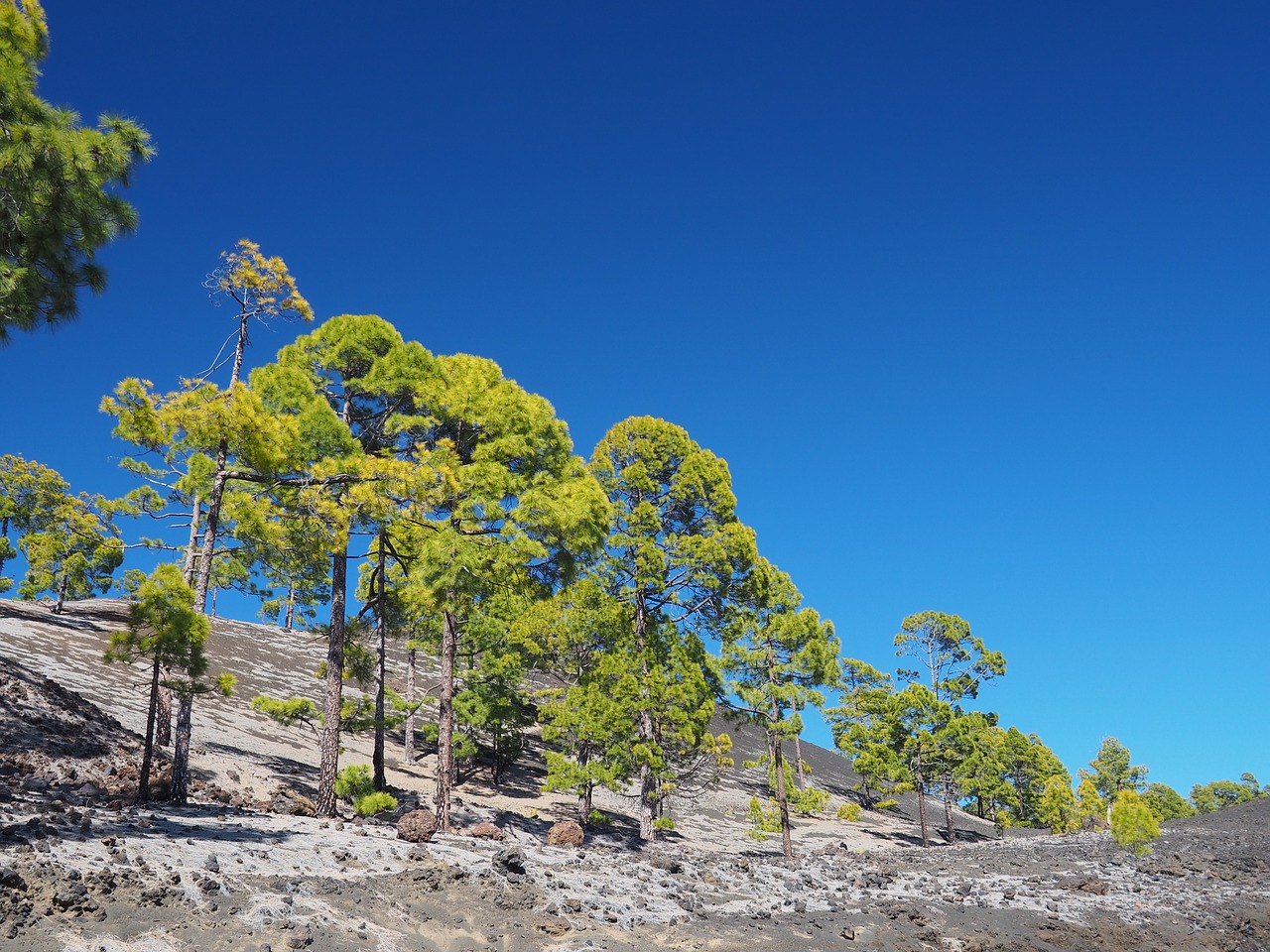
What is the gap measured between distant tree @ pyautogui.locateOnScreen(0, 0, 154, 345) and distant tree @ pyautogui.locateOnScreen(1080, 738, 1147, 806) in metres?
91.1

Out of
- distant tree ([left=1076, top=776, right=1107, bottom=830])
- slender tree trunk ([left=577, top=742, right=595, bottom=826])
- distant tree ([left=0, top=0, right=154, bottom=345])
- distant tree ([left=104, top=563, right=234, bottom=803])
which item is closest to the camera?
distant tree ([left=0, top=0, right=154, bottom=345])

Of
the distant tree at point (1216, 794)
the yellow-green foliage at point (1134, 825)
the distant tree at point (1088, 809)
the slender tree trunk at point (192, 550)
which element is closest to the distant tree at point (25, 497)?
the slender tree trunk at point (192, 550)

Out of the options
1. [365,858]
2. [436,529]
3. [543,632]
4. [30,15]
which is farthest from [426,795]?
[30,15]

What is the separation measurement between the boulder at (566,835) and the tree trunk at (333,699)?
462 cm

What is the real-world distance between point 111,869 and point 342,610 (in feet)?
29.5

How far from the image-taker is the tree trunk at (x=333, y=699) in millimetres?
15664

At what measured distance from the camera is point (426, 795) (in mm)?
24547

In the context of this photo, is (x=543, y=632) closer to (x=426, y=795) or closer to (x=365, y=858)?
(x=426, y=795)

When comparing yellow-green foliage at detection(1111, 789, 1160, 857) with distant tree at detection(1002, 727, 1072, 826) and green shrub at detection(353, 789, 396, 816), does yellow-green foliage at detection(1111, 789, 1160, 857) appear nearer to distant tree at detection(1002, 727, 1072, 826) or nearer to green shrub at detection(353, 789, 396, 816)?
green shrub at detection(353, 789, 396, 816)

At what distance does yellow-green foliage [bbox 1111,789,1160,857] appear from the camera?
82.8 ft

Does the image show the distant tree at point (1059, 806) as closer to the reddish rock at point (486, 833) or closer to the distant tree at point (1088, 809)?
the distant tree at point (1088, 809)

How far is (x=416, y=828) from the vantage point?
1312cm

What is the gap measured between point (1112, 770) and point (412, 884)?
8885 centimetres

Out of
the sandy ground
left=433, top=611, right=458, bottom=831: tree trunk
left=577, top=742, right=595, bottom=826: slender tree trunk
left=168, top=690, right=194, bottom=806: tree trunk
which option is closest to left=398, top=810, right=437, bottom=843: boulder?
the sandy ground
